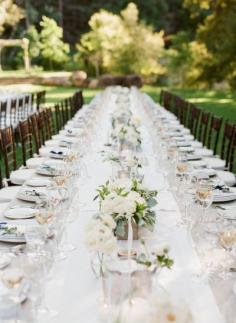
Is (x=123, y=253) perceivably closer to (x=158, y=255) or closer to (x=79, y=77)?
(x=158, y=255)

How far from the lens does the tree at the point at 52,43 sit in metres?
33.7

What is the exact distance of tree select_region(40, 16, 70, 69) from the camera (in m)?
33.7

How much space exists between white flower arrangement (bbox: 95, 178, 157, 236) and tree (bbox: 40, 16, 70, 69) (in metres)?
32.2

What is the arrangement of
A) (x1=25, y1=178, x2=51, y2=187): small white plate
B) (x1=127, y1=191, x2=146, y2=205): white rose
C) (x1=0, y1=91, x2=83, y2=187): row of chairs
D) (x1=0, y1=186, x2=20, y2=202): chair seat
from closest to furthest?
1. (x1=127, y1=191, x2=146, y2=205): white rose
2. (x1=25, y1=178, x2=51, y2=187): small white plate
3. (x1=0, y1=186, x2=20, y2=202): chair seat
4. (x1=0, y1=91, x2=83, y2=187): row of chairs

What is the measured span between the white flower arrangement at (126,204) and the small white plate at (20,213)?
59 centimetres

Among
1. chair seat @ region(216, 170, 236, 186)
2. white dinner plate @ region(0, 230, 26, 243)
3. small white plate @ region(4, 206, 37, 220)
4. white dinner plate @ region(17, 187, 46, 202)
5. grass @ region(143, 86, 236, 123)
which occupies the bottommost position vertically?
grass @ region(143, 86, 236, 123)

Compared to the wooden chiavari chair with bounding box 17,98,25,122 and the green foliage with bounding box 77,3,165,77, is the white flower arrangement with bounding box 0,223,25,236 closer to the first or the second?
the wooden chiavari chair with bounding box 17,98,25,122

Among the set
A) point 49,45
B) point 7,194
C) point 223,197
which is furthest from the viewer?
point 49,45

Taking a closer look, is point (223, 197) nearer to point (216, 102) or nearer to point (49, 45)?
point (216, 102)

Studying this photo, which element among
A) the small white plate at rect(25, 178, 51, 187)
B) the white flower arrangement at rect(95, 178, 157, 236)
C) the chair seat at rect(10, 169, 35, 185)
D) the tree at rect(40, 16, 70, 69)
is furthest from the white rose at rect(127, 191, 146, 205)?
the tree at rect(40, 16, 70, 69)

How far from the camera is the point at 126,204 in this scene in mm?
2307

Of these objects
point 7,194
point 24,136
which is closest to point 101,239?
point 7,194

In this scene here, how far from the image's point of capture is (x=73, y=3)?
39125 mm

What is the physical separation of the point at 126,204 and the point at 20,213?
116 cm
